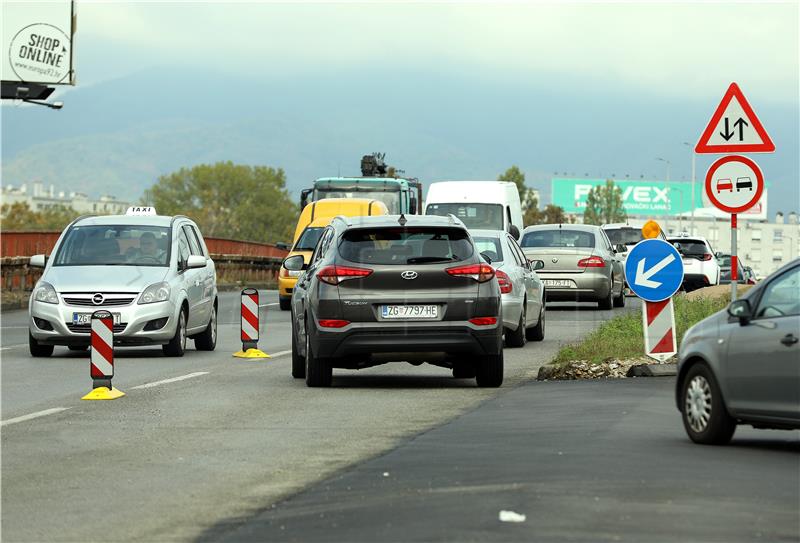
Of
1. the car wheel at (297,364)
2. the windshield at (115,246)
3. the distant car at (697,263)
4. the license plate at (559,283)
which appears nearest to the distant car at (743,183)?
the car wheel at (297,364)

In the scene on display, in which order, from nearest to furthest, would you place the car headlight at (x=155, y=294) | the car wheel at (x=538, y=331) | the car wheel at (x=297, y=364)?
1. the car wheel at (x=297, y=364)
2. the car headlight at (x=155, y=294)
3. the car wheel at (x=538, y=331)

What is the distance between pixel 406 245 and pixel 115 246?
705cm

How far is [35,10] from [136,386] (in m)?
41.4

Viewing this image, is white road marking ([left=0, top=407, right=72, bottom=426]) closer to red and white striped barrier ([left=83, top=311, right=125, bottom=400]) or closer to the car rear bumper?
red and white striped barrier ([left=83, top=311, right=125, bottom=400])

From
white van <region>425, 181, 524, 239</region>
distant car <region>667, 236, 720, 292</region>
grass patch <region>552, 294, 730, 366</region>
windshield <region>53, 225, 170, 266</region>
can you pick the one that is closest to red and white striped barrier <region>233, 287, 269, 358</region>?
windshield <region>53, 225, 170, 266</region>

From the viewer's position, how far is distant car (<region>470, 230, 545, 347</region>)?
21.9 meters

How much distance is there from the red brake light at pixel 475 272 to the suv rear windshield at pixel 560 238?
17.1 meters

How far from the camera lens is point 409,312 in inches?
630

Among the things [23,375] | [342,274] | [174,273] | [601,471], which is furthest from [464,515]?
[174,273]

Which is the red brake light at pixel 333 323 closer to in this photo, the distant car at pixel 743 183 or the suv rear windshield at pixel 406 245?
the suv rear windshield at pixel 406 245

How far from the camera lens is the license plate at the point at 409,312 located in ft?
52.4

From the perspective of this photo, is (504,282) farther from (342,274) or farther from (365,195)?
(365,195)

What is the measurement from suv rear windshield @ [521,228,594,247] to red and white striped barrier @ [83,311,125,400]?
18227 millimetres

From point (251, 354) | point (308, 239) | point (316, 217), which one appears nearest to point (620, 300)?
point (308, 239)
